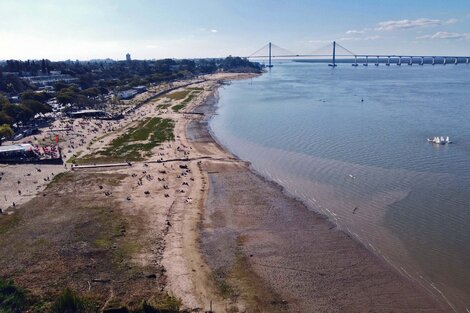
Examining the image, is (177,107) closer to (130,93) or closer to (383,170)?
(130,93)

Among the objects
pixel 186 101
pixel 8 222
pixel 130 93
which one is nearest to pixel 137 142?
pixel 8 222

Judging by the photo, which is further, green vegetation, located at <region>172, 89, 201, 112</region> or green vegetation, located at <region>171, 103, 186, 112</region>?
green vegetation, located at <region>172, 89, 201, 112</region>

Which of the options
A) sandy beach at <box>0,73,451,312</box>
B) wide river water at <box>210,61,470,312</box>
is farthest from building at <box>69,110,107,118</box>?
sandy beach at <box>0,73,451,312</box>

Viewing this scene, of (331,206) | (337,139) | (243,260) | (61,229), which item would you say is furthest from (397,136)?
(61,229)

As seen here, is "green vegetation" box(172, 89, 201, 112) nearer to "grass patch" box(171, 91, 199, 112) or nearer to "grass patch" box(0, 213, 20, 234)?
"grass patch" box(171, 91, 199, 112)


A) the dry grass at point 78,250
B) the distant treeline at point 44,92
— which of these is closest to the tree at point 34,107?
the distant treeline at point 44,92

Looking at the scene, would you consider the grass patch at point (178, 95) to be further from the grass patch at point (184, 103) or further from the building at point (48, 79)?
the building at point (48, 79)
